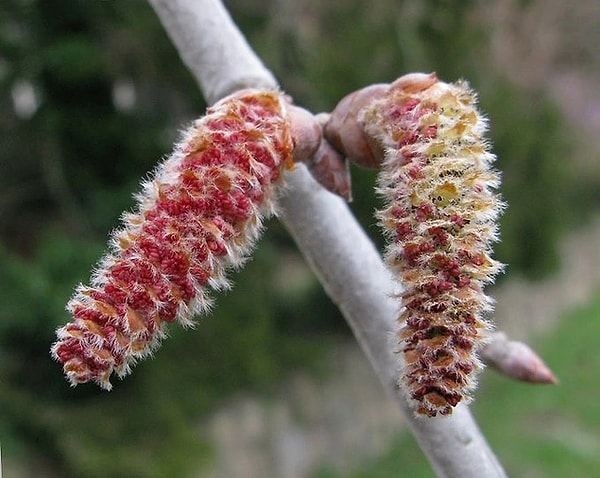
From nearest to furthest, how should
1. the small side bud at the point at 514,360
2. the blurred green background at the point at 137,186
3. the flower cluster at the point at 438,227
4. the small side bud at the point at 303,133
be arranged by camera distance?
the flower cluster at the point at 438,227, the small side bud at the point at 303,133, the small side bud at the point at 514,360, the blurred green background at the point at 137,186

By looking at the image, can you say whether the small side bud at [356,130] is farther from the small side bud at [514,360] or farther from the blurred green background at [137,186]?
the blurred green background at [137,186]

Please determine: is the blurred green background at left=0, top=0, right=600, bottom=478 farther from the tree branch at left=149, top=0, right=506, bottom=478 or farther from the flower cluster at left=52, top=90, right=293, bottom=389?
the flower cluster at left=52, top=90, right=293, bottom=389

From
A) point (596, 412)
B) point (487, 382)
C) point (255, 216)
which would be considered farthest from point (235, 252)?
point (487, 382)

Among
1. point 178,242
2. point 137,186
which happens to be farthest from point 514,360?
point 137,186

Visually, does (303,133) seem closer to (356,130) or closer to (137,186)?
(356,130)

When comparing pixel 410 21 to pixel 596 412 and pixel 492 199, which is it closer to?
pixel 596 412

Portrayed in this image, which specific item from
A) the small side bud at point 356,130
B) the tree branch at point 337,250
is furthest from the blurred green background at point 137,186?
the small side bud at point 356,130
